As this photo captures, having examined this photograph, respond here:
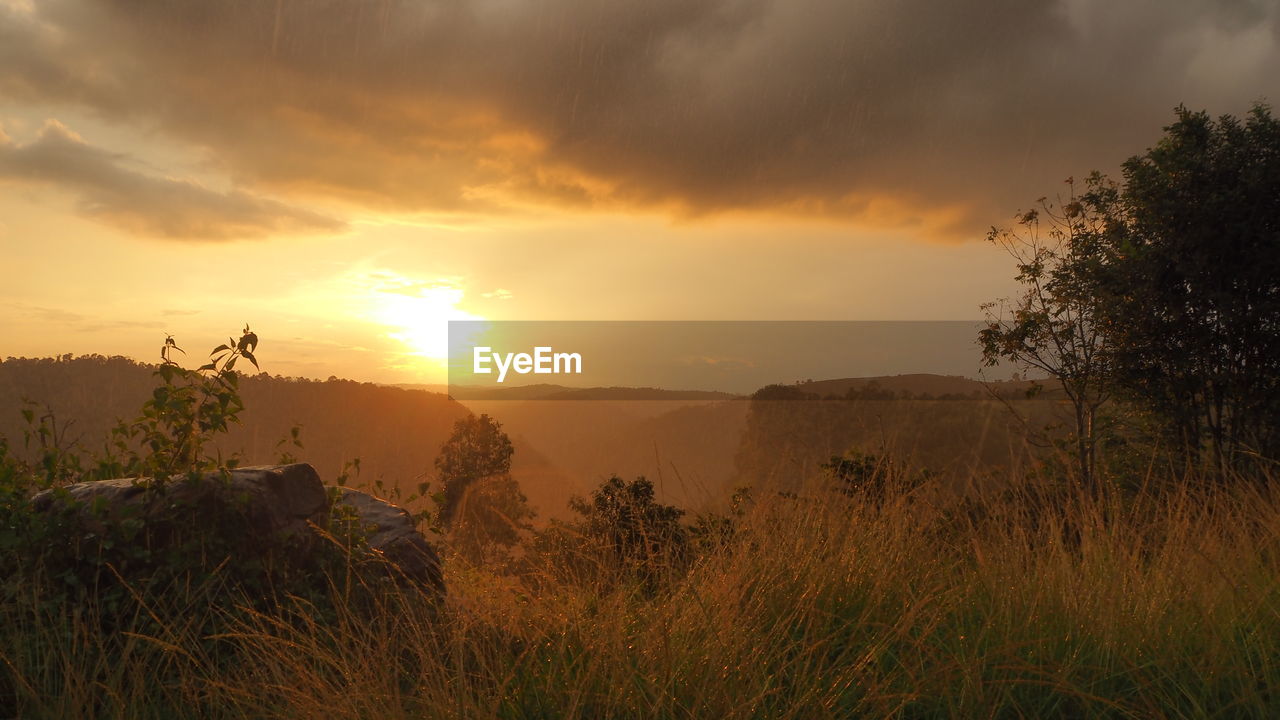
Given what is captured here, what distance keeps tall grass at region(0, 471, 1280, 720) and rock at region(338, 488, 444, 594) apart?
0.56m

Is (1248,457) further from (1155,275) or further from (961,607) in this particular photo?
(961,607)

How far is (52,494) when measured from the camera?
453 centimetres

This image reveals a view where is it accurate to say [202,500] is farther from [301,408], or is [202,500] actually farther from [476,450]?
[301,408]

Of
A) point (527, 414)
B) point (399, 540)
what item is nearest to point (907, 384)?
point (527, 414)

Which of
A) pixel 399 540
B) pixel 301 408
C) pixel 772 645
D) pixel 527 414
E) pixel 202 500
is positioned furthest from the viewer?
pixel 527 414

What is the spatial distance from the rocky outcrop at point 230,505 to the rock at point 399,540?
11 centimetres

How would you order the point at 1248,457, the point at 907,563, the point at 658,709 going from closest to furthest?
1. the point at 658,709
2. the point at 907,563
3. the point at 1248,457

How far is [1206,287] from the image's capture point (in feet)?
38.9

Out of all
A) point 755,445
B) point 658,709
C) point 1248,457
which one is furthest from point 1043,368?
point 755,445

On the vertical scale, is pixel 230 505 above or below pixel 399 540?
above

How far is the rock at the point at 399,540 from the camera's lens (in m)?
5.33

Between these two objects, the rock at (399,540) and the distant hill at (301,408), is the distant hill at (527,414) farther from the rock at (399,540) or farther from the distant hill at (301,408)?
the rock at (399,540)

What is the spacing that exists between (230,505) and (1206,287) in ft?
42.5

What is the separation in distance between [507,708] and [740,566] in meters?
1.62
